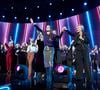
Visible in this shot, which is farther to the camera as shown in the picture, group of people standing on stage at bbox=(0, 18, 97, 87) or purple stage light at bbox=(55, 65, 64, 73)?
purple stage light at bbox=(55, 65, 64, 73)

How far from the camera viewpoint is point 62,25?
10.7m

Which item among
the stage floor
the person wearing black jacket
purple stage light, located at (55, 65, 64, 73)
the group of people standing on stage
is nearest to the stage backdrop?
the group of people standing on stage

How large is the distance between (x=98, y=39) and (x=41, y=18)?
2751mm

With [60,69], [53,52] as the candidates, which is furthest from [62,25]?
[60,69]

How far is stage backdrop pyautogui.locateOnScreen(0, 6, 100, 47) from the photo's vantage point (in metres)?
9.53

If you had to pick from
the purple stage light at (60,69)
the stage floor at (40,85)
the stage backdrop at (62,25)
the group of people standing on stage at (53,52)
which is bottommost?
the stage floor at (40,85)

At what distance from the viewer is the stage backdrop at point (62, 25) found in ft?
31.3

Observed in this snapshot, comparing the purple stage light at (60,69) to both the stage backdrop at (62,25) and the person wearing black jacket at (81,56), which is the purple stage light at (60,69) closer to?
the person wearing black jacket at (81,56)

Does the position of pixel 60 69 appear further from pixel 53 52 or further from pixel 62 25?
pixel 62 25

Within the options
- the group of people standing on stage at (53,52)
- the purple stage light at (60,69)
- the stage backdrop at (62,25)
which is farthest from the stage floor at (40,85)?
the stage backdrop at (62,25)

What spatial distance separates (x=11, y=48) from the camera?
27.2ft

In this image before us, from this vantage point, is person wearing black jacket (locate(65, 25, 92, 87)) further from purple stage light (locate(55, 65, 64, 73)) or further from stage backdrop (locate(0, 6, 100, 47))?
stage backdrop (locate(0, 6, 100, 47))

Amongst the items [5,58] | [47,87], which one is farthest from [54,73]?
[5,58]

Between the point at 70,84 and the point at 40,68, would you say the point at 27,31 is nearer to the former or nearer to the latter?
the point at 40,68
